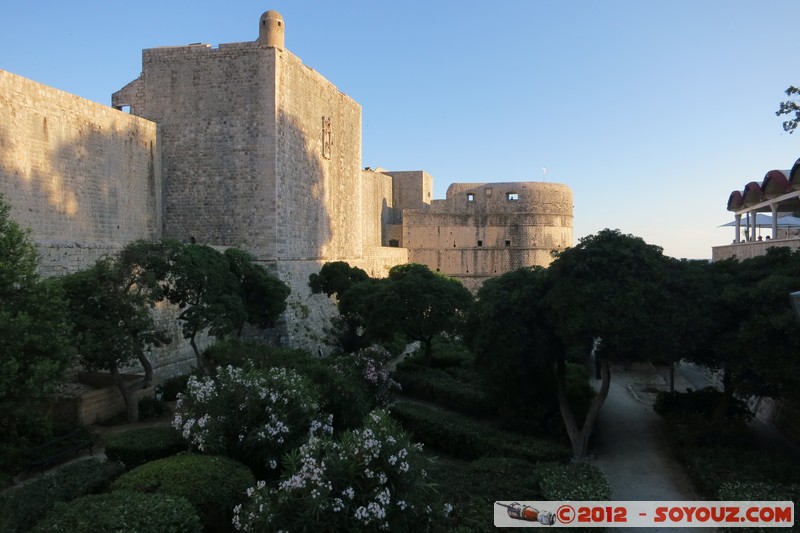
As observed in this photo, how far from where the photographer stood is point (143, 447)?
8172 mm

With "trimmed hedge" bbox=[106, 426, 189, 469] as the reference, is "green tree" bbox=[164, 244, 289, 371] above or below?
above

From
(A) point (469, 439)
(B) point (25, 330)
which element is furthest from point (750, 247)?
(B) point (25, 330)

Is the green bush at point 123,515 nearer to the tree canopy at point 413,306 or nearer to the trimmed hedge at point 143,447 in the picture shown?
the trimmed hedge at point 143,447

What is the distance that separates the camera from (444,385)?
14414mm

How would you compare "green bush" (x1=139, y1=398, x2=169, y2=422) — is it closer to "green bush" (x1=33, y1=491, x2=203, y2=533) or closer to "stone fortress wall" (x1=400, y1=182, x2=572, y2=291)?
"green bush" (x1=33, y1=491, x2=203, y2=533)

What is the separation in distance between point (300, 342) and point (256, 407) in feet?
33.8

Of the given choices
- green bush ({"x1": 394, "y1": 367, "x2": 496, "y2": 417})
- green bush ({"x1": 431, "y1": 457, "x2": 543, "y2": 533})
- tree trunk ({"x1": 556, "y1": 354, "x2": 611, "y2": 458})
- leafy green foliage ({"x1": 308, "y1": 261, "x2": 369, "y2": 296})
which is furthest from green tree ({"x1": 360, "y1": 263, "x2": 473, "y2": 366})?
green bush ({"x1": 431, "y1": 457, "x2": 543, "y2": 533})

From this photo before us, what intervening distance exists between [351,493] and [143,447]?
4.56 meters

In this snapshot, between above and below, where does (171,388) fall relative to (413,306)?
below

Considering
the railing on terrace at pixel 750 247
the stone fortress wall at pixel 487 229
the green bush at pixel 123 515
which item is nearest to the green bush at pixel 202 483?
the green bush at pixel 123 515

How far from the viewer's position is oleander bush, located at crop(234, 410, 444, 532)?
16.5ft

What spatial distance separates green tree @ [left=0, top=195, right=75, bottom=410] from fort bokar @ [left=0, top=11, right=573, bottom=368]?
11.9 feet

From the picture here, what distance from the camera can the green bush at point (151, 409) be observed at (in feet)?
37.0

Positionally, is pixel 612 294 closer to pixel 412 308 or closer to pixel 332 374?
pixel 332 374
